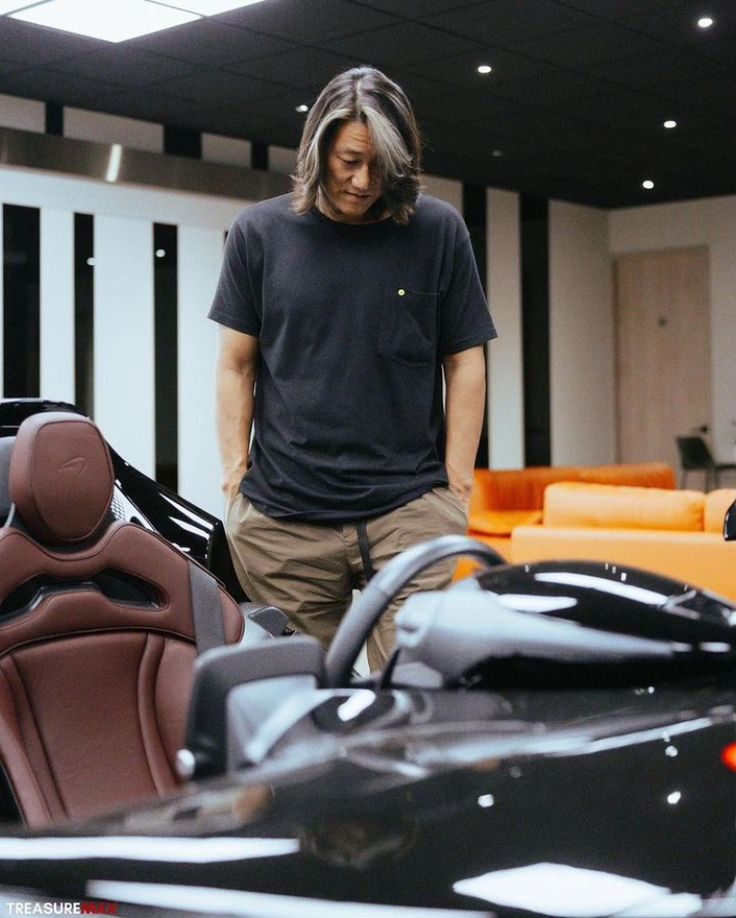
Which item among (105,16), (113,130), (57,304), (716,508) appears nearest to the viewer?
(716,508)

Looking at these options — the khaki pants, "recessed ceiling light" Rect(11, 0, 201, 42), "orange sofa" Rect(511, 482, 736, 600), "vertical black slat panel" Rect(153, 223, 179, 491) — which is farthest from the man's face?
"vertical black slat panel" Rect(153, 223, 179, 491)

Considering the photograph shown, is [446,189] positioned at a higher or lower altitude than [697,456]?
higher

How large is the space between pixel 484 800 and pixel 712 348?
11.3 metres

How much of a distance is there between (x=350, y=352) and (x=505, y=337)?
908 cm

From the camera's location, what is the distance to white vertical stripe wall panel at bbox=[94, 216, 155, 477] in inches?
319

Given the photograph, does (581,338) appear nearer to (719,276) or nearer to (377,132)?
(719,276)

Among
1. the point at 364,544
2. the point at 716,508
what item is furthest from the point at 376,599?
the point at 716,508

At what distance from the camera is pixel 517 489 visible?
8.54 metres

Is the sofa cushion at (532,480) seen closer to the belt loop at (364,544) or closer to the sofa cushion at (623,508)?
the sofa cushion at (623,508)

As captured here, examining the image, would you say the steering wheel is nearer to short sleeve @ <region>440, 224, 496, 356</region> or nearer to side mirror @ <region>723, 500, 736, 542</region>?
short sleeve @ <region>440, 224, 496, 356</region>

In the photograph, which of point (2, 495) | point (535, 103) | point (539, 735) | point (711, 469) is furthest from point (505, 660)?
point (711, 469)

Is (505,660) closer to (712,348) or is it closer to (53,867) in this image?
(53,867)

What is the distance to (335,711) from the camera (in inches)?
28.6

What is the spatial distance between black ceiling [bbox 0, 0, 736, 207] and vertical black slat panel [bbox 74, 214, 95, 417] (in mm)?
763
